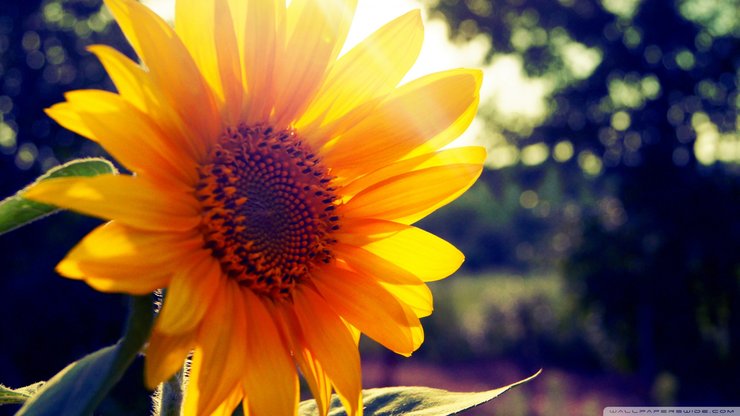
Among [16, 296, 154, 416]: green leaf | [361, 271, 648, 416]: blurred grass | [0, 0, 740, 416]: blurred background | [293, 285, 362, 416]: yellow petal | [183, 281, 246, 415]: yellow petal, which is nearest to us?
[16, 296, 154, 416]: green leaf

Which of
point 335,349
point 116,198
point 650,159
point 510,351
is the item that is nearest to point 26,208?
point 116,198

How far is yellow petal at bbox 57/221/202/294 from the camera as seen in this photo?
51 centimetres

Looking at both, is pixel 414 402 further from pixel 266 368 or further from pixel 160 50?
pixel 160 50

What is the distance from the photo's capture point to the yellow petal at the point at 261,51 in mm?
666

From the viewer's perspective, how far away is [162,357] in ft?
1.75

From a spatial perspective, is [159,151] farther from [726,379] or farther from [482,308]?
[482,308]

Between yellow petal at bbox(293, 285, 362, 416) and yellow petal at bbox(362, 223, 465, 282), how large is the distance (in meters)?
0.08

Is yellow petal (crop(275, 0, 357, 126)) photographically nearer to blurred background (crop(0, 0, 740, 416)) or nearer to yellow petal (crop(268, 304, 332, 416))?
yellow petal (crop(268, 304, 332, 416))

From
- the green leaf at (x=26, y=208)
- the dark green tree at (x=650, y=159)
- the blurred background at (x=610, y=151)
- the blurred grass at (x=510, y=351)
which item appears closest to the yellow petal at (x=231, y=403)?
the green leaf at (x=26, y=208)

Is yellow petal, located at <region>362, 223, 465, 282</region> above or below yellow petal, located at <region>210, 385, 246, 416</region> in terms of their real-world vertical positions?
above

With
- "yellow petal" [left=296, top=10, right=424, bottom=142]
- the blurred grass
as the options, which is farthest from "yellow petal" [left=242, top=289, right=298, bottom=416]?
the blurred grass

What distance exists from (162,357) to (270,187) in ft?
0.98

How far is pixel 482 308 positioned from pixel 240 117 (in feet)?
38.1

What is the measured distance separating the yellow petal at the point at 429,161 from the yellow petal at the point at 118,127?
0.22 m
